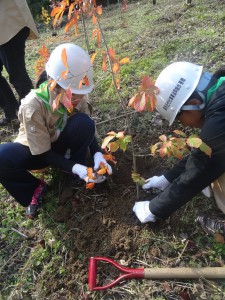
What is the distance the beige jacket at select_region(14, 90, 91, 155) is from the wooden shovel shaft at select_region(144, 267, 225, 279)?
1.11m

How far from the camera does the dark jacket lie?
1.70 m

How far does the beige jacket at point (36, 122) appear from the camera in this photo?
2240 millimetres

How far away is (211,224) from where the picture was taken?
215cm

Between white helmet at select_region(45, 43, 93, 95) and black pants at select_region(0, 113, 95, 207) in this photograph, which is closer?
white helmet at select_region(45, 43, 93, 95)

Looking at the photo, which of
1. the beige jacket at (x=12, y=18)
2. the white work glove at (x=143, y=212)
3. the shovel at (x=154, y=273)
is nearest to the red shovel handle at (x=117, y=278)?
the shovel at (x=154, y=273)

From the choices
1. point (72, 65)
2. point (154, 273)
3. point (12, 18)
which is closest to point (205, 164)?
point (154, 273)

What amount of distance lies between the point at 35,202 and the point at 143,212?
89cm

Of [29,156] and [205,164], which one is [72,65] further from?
[205,164]

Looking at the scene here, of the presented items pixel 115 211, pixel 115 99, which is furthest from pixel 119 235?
pixel 115 99

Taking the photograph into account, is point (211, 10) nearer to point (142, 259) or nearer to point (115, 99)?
point (115, 99)

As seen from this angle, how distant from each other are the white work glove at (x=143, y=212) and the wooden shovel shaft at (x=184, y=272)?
0.34 meters

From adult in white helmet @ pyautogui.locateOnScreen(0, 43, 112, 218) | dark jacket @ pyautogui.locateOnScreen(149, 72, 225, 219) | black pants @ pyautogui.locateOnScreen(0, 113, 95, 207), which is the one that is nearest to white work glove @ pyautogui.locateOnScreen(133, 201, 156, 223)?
dark jacket @ pyautogui.locateOnScreen(149, 72, 225, 219)

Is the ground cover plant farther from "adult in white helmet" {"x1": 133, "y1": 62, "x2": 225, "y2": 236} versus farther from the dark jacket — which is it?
"adult in white helmet" {"x1": 133, "y1": 62, "x2": 225, "y2": 236}

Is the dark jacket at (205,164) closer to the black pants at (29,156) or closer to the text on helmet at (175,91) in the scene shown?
the text on helmet at (175,91)
